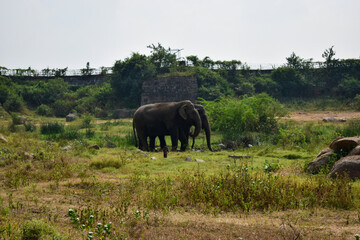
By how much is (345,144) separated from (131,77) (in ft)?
102

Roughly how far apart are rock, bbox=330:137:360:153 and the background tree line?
25.5 meters

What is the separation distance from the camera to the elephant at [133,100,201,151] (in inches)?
542

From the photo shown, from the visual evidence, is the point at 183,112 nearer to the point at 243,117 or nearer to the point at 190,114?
the point at 190,114

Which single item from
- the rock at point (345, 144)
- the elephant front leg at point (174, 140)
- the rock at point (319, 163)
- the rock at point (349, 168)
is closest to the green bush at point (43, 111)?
the elephant front leg at point (174, 140)

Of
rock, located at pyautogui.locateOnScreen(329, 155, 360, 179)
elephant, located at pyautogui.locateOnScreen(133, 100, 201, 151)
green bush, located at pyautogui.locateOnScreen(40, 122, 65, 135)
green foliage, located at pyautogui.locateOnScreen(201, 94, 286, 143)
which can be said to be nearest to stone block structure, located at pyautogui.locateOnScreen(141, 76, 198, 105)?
green foliage, located at pyautogui.locateOnScreen(201, 94, 286, 143)

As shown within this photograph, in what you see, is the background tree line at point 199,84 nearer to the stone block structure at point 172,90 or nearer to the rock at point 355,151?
the stone block structure at point 172,90

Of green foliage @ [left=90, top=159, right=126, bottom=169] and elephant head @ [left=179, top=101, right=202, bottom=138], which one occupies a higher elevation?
elephant head @ [left=179, top=101, right=202, bottom=138]

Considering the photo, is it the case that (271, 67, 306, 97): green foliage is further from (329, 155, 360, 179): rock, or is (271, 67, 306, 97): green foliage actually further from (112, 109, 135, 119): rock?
(329, 155, 360, 179): rock

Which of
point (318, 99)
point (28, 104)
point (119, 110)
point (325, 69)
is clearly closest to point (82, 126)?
point (119, 110)

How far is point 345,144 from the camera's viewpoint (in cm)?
822

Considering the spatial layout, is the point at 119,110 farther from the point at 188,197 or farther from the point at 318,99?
the point at 188,197

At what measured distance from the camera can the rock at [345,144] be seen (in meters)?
8.08

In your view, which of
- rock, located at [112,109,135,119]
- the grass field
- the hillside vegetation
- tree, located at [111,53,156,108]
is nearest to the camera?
the grass field

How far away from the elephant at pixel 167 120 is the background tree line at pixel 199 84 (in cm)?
1970
